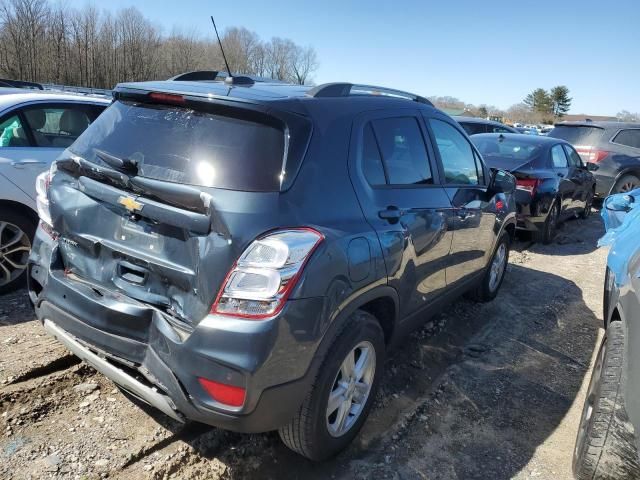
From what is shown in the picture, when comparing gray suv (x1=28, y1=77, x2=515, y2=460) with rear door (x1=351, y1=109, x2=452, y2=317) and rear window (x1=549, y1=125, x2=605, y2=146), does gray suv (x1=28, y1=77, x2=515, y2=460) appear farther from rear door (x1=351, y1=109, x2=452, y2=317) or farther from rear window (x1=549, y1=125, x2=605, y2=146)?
rear window (x1=549, y1=125, x2=605, y2=146)

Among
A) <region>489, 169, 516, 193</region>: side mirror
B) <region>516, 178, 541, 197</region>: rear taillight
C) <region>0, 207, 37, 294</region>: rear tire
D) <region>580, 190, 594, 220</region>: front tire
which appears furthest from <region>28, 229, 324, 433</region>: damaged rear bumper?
<region>580, 190, 594, 220</region>: front tire

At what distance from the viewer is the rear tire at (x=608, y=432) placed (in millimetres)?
2072

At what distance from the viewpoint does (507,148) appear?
305 inches

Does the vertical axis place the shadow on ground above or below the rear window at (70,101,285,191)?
below

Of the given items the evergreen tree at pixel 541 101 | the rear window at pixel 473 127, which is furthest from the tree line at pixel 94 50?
the evergreen tree at pixel 541 101

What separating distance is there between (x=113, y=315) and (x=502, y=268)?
13.6 feet

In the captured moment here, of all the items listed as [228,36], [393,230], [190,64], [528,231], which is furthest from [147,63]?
[393,230]

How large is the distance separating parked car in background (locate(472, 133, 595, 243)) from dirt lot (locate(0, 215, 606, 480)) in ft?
9.87

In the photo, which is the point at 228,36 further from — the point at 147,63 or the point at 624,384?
the point at 624,384

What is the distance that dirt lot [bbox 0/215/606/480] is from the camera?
8.45 ft

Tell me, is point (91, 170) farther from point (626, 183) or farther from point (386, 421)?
point (626, 183)

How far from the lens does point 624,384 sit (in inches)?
86.7

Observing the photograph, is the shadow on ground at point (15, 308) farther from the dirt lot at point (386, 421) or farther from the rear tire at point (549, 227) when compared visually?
the rear tire at point (549, 227)

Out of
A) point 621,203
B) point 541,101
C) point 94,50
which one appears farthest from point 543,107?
point 621,203
